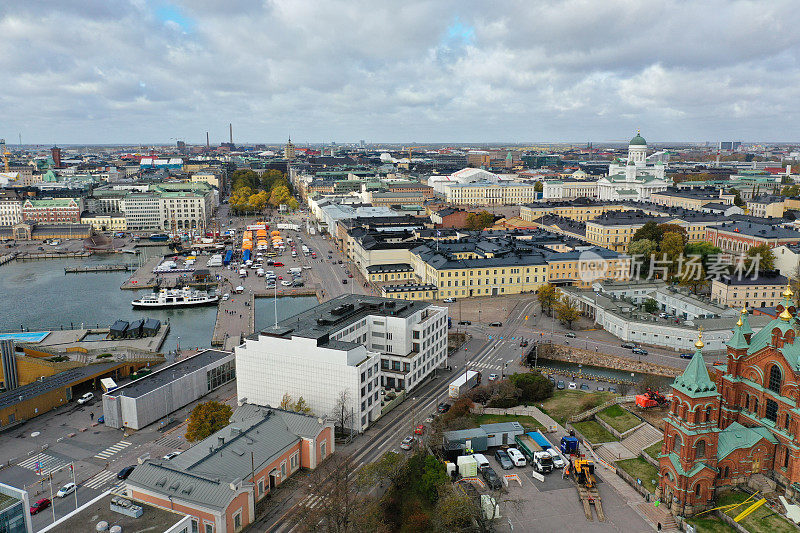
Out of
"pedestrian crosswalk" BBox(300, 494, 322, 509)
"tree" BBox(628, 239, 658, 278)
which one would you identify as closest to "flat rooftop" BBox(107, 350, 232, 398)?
"pedestrian crosswalk" BBox(300, 494, 322, 509)

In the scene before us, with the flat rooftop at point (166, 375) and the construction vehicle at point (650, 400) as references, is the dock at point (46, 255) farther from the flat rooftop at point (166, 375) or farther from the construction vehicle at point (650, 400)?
the construction vehicle at point (650, 400)

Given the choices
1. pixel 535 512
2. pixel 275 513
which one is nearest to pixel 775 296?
pixel 535 512

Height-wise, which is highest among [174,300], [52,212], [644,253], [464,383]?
[52,212]

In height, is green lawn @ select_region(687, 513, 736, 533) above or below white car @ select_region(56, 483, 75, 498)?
above

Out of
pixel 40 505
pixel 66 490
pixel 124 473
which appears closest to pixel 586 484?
pixel 124 473

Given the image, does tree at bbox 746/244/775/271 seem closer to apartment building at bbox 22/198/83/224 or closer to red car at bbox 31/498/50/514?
red car at bbox 31/498/50/514

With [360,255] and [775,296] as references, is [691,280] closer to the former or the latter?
[775,296]

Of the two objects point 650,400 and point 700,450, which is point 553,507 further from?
point 650,400
